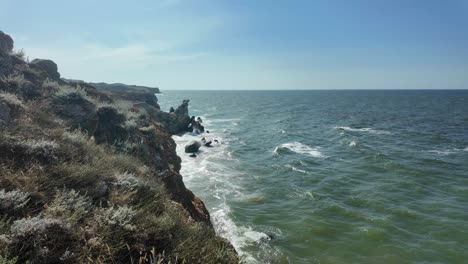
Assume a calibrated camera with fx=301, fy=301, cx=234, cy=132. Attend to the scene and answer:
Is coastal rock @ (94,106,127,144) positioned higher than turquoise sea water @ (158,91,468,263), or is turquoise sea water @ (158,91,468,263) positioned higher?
coastal rock @ (94,106,127,144)

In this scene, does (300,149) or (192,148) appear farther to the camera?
(300,149)

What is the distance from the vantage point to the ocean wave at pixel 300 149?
1301 inches

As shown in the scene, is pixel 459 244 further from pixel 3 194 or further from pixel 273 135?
pixel 273 135

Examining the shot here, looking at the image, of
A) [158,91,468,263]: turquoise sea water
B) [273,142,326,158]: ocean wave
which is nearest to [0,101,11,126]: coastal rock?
[158,91,468,263]: turquoise sea water

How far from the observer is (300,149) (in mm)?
35875

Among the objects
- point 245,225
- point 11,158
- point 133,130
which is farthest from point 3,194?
point 245,225

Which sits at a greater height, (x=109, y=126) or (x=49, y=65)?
(x=49, y=65)

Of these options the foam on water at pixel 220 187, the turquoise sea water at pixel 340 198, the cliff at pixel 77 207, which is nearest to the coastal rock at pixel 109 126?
the cliff at pixel 77 207

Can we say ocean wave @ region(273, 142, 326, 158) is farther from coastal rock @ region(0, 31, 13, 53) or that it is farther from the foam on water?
coastal rock @ region(0, 31, 13, 53)

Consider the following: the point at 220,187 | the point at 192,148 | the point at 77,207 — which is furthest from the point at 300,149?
the point at 77,207

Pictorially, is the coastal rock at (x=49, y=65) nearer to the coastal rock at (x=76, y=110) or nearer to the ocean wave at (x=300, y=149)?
the coastal rock at (x=76, y=110)

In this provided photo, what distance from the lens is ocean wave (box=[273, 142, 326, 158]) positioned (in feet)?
108

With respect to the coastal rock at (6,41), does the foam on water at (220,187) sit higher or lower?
lower

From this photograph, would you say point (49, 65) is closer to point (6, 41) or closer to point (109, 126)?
point (6, 41)
